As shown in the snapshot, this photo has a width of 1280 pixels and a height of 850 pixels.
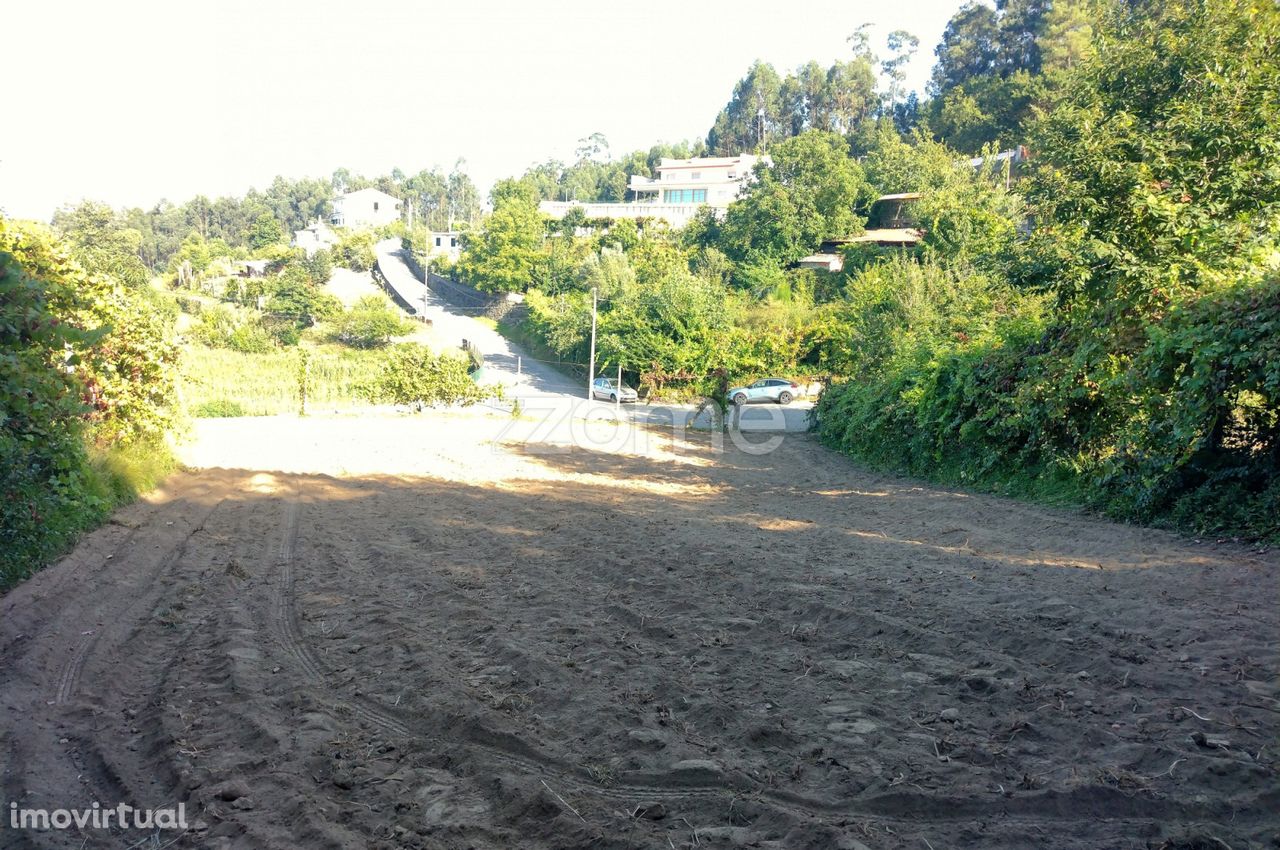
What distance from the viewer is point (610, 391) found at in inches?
1560

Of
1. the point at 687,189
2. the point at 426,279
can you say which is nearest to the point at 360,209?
the point at 426,279

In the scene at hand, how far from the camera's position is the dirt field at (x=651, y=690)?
136 inches

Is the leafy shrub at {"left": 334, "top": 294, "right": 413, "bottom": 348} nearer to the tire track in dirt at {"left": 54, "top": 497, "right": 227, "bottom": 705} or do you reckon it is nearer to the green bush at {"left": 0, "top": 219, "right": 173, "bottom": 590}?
the green bush at {"left": 0, "top": 219, "right": 173, "bottom": 590}

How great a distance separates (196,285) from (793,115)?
6752 cm

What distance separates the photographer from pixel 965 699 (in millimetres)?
4473

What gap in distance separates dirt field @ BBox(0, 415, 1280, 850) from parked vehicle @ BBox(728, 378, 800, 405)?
27.9 m

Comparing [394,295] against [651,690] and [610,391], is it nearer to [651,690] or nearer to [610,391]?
[610,391]

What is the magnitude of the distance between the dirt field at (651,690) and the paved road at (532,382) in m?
21.2

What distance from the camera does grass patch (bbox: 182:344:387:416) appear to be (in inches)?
1339

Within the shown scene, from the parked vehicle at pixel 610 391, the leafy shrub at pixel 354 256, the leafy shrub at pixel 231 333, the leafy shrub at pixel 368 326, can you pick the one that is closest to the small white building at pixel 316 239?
the leafy shrub at pixel 354 256

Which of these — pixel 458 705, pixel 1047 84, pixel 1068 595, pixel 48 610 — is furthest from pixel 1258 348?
pixel 1047 84

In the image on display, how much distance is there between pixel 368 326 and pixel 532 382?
15.4 meters

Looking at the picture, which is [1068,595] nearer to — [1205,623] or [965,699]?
[1205,623]

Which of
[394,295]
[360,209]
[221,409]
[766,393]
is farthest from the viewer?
[360,209]
